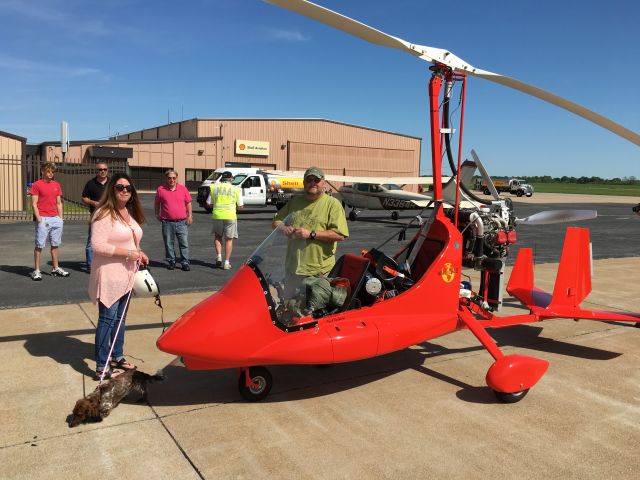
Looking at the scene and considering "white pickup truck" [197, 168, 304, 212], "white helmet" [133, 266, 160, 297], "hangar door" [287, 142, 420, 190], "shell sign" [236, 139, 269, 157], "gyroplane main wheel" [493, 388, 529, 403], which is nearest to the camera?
"gyroplane main wheel" [493, 388, 529, 403]

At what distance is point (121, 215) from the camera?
4016mm

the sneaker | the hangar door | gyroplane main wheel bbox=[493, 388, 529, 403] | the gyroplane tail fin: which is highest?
the hangar door

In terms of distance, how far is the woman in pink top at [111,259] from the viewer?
386 centimetres

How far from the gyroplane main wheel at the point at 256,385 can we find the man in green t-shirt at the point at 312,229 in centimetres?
78

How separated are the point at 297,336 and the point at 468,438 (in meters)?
1.32

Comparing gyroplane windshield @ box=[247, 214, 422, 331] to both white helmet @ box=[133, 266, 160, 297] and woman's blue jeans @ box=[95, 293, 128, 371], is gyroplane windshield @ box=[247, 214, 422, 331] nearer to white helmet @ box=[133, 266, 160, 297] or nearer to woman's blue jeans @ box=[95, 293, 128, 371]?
white helmet @ box=[133, 266, 160, 297]

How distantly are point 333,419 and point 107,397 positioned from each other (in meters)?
1.57

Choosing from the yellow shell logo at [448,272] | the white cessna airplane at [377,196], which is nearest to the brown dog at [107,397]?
the yellow shell logo at [448,272]

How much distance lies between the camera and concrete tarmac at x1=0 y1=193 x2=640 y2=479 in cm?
292

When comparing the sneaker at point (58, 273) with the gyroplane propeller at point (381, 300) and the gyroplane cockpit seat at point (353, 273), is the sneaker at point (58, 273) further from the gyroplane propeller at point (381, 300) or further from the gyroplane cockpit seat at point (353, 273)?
the gyroplane cockpit seat at point (353, 273)

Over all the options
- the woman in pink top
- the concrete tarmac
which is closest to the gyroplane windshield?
the concrete tarmac

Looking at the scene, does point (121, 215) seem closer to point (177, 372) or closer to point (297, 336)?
point (177, 372)

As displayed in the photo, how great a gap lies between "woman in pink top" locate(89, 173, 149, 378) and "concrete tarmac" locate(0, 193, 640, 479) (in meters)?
0.44

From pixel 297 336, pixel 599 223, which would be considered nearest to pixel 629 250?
pixel 599 223
